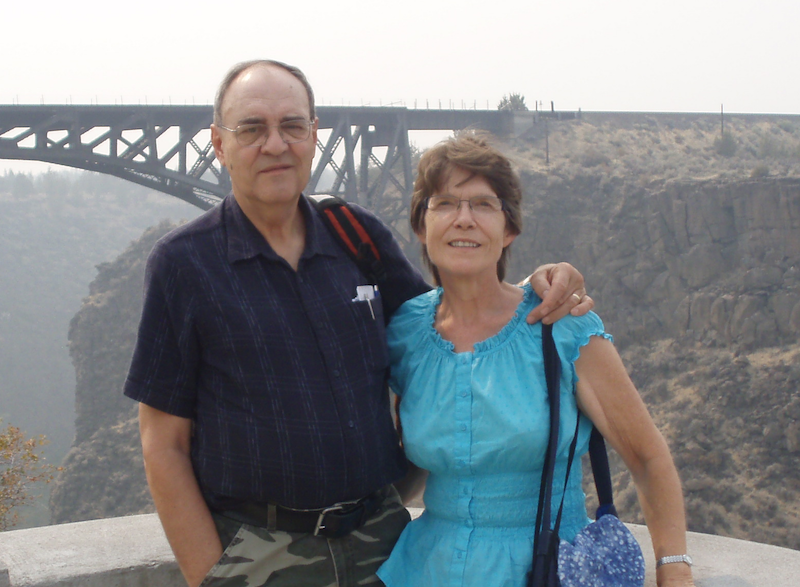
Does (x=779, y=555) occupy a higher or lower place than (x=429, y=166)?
lower

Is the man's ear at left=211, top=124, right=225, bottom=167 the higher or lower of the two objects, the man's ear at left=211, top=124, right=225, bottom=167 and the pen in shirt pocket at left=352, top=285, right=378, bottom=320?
the higher

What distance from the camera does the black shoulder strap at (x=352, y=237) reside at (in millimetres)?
2428

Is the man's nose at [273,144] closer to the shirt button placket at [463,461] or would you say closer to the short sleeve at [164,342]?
A: the short sleeve at [164,342]

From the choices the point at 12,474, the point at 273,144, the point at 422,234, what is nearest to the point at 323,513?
the point at 422,234

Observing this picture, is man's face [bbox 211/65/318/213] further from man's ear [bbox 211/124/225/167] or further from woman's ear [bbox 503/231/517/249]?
woman's ear [bbox 503/231/517/249]

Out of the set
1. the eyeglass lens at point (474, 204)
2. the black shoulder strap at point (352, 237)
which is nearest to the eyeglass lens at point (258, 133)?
the black shoulder strap at point (352, 237)

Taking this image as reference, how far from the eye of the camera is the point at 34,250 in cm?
6938

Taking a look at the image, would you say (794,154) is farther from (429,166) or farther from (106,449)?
(429,166)

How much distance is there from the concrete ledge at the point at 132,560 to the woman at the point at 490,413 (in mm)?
559

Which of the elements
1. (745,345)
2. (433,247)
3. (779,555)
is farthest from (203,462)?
(745,345)

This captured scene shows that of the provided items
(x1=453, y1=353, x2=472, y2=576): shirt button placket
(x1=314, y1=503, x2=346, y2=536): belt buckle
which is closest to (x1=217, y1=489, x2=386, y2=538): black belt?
(x1=314, y1=503, x2=346, y2=536): belt buckle

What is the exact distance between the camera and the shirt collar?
217 cm

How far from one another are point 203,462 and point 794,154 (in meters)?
35.9

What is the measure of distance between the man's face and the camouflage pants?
2.97ft
